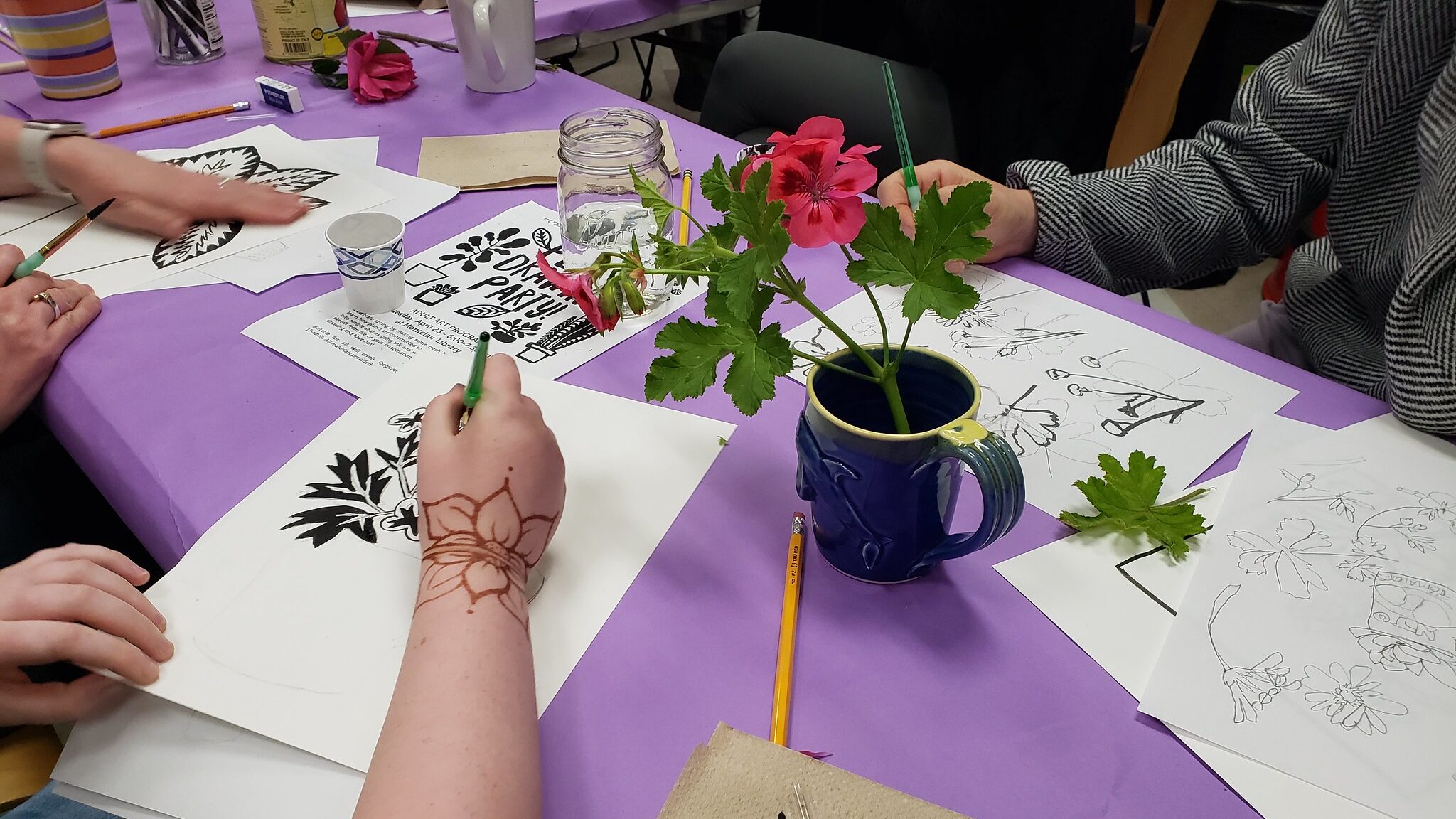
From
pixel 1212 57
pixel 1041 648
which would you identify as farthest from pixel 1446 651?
pixel 1212 57

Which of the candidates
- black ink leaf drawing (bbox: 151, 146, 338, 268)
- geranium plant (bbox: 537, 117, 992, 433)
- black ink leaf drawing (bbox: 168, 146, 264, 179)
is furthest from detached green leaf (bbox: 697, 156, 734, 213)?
black ink leaf drawing (bbox: 168, 146, 264, 179)

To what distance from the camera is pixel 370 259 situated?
0.77 metres

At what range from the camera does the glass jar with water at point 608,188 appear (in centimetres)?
84

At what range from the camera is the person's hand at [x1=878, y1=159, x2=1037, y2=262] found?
86 cm

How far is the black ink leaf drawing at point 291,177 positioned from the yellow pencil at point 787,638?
0.74 metres

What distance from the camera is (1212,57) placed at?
199 centimetres

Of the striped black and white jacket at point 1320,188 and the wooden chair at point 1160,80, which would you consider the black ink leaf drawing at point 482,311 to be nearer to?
the striped black and white jacket at point 1320,188

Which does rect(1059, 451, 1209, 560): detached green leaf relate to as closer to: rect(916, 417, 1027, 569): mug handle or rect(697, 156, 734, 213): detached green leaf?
rect(916, 417, 1027, 569): mug handle

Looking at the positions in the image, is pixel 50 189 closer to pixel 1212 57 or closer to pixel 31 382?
pixel 31 382

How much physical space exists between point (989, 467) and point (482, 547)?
0.30 metres

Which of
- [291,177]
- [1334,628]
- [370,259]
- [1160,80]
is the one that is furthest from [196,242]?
[1160,80]

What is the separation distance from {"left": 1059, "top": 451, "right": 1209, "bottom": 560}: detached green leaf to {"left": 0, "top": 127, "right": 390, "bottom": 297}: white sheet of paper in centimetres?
80

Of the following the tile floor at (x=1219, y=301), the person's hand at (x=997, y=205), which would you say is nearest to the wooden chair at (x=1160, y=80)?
the tile floor at (x=1219, y=301)

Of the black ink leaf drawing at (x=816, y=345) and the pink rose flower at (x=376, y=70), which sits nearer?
the black ink leaf drawing at (x=816, y=345)
